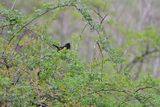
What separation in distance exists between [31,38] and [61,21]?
688 inches

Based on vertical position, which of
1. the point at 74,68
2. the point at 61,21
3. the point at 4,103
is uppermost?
the point at 61,21

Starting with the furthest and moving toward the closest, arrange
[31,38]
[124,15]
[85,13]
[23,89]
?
[124,15], [31,38], [85,13], [23,89]

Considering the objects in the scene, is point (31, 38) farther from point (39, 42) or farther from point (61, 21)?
point (61, 21)

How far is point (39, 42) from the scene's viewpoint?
5.42 m

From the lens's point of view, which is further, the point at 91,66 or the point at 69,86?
the point at 91,66

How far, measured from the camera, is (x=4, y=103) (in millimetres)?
4535

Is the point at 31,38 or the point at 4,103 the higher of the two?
the point at 31,38

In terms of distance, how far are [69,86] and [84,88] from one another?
15 centimetres

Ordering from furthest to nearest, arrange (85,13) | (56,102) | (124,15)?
(124,15), (85,13), (56,102)

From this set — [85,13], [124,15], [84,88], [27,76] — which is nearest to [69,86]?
[84,88]

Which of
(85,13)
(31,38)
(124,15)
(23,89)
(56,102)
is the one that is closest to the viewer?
(23,89)

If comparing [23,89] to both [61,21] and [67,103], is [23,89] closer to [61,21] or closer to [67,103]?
[67,103]

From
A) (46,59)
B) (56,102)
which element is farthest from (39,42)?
(56,102)

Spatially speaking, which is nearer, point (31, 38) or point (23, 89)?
point (23, 89)
